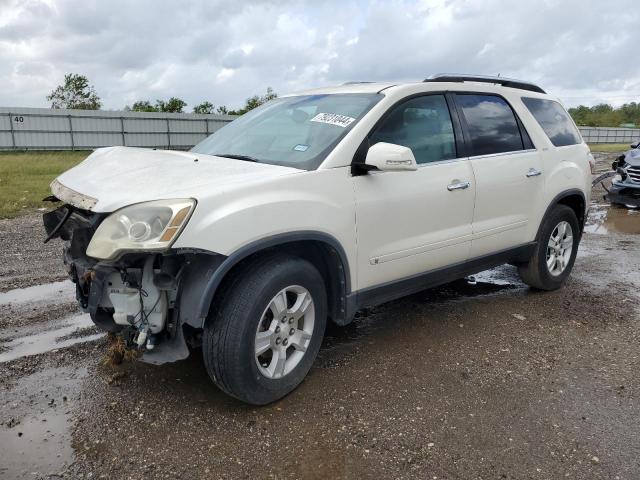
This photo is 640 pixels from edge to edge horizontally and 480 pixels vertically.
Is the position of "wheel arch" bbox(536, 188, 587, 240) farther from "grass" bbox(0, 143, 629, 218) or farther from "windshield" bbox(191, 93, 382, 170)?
"grass" bbox(0, 143, 629, 218)

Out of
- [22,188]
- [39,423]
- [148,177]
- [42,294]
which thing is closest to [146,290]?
[148,177]

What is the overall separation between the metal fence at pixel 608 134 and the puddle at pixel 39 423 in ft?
191

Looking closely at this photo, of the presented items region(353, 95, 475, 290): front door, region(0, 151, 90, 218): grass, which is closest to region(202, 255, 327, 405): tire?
region(353, 95, 475, 290): front door

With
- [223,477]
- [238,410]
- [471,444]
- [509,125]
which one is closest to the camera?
[223,477]

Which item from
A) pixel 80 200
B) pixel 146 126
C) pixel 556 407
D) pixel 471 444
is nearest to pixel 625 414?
pixel 556 407

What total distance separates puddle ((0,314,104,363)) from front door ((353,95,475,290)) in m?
2.25

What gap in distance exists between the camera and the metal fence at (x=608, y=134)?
2227 inches

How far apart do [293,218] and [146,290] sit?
2.89 ft

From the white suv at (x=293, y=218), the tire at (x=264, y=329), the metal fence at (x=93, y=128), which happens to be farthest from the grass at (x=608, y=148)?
the tire at (x=264, y=329)

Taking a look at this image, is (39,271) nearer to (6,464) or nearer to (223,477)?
(6,464)

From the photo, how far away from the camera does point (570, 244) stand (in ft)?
18.3

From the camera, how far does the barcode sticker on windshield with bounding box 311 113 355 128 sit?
3.63 metres

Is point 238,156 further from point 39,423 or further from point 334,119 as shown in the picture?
point 39,423

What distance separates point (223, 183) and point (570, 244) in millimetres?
4035
